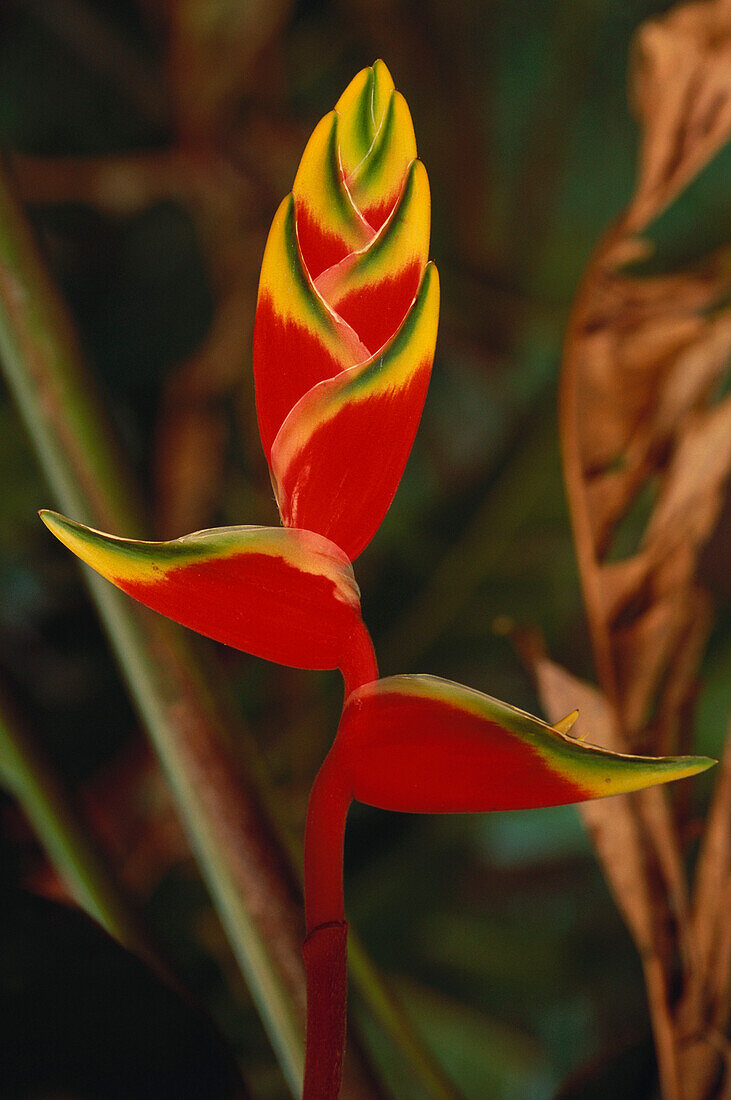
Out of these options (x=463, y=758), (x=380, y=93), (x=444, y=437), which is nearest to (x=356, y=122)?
(x=380, y=93)

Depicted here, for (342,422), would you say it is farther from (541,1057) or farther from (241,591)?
(541,1057)

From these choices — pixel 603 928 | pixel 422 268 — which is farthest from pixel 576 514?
pixel 603 928

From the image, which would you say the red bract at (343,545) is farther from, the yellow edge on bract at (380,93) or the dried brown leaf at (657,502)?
the dried brown leaf at (657,502)

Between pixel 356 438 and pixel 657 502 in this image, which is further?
pixel 657 502

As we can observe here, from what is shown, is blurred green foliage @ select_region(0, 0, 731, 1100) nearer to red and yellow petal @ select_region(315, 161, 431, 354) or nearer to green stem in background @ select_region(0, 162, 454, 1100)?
green stem in background @ select_region(0, 162, 454, 1100)

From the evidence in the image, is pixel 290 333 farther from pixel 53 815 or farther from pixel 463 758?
pixel 53 815

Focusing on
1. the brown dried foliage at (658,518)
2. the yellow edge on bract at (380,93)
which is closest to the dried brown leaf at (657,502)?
the brown dried foliage at (658,518)

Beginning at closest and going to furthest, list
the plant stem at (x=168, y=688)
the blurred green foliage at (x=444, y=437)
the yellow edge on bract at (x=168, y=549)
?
the yellow edge on bract at (x=168, y=549) → the plant stem at (x=168, y=688) → the blurred green foliage at (x=444, y=437)
